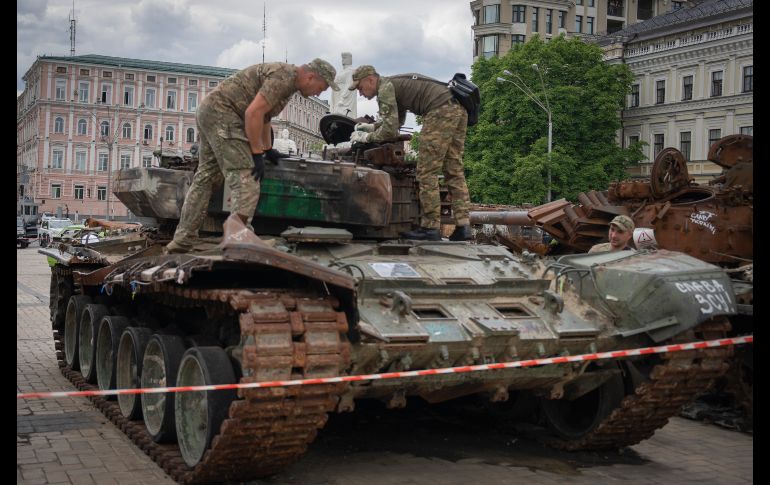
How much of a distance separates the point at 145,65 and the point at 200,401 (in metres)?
76.0

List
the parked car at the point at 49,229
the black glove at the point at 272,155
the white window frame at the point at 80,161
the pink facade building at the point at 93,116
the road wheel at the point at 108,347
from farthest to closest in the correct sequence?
the white window frame at the point at 80,161
the pink facade building at the point at 93,116
the parked car at the point at 49,229
the road wheel at the point at 108,347
the black glove at the point at 272,155

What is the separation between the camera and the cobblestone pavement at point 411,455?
7.00 metres

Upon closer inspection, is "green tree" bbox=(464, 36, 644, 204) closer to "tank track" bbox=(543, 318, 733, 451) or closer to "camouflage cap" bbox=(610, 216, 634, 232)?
"camouflage cap" bbox=(610, 216, 634, 232)

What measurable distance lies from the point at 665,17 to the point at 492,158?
725 inches

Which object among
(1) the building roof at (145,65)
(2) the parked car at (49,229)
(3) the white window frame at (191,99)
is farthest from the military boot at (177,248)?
(3) the white window frame at (191,99)

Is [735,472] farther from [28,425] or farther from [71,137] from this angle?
[71,137]

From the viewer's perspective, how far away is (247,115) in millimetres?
7141

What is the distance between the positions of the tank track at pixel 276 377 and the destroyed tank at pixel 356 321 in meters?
0.01

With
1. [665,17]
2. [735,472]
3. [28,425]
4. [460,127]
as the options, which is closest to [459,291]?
[460,127]

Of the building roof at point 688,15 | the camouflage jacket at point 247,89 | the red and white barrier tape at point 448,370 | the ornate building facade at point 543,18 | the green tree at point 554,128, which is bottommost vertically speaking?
the red and white barrier tape at point 448,370

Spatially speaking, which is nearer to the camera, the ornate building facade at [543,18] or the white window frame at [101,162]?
the ornate building facade at [543,18]

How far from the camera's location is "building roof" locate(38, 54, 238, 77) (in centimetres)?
7631

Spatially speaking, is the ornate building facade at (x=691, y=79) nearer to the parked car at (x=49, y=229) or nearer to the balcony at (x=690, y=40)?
the balcony at (x=690, y=40)

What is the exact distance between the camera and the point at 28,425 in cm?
847
